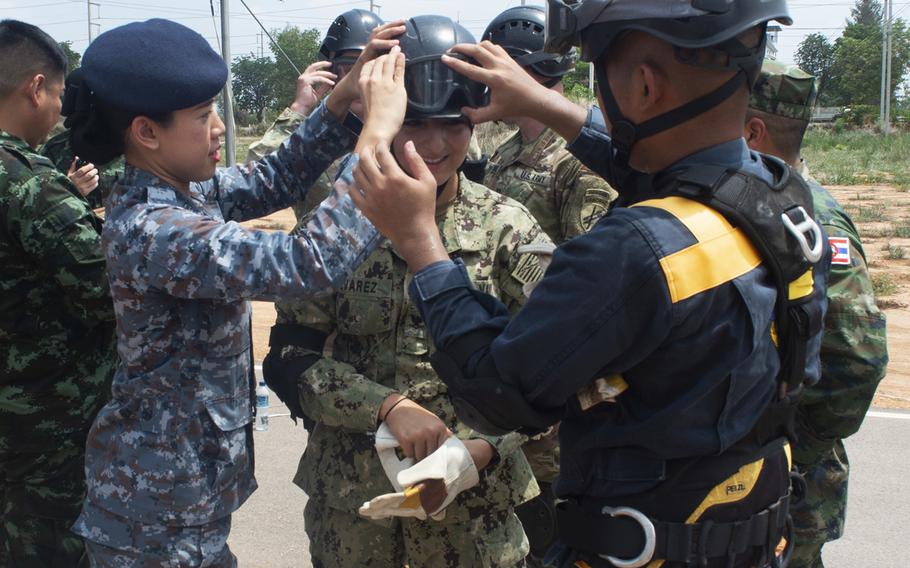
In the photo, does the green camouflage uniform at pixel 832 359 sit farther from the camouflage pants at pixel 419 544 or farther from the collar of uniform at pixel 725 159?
the camouflage pants at pixel 419 544

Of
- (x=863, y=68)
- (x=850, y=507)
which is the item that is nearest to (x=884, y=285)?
(x=850, y=507)

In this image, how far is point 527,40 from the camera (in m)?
4.40

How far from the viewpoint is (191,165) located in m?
2.55

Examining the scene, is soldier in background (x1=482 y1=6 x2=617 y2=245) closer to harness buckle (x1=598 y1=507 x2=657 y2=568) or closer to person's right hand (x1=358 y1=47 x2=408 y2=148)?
person's right hand (x1=358 y1=47 x2=408 y2=148)

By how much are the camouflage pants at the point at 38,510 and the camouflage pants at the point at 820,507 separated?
2.63m

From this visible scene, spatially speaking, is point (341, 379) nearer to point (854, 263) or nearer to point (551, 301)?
point (551, 301)

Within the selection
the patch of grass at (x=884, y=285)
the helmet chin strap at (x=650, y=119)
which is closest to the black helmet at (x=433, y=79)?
the helmet chin strap at (x=650, y=119)

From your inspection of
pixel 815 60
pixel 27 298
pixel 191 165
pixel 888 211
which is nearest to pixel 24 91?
pixel 27 298

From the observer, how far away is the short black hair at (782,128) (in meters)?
2.93

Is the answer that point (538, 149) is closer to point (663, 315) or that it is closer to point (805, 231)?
point (805, 231)

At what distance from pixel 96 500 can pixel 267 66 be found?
8998 centimetres

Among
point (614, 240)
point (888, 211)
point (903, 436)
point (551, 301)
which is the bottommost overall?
point (888, 211)

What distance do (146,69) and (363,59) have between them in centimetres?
66

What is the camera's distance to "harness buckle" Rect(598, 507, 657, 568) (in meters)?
1.93
